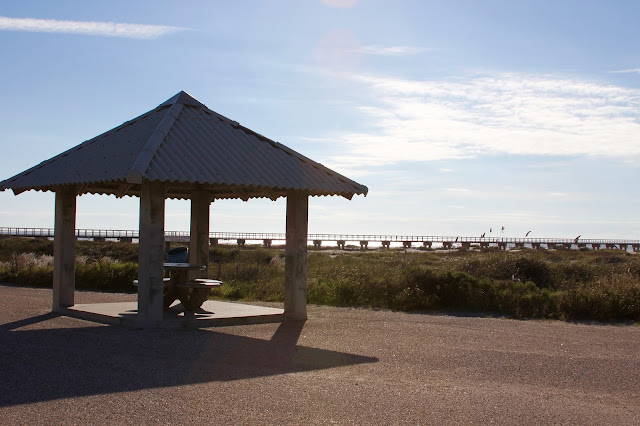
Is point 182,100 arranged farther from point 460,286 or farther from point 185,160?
point 460,286

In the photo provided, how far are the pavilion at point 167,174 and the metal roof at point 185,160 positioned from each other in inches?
0.8

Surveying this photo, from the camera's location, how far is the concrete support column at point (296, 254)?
14.0 m

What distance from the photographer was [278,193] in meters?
15.3

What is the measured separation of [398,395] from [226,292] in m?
13.0

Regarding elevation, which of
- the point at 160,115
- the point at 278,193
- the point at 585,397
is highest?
the point at 160,115

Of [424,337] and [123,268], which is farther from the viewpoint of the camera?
[123,268]

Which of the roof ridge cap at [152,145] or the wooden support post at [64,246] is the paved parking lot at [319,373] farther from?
the roof ridge cap at [152,145]

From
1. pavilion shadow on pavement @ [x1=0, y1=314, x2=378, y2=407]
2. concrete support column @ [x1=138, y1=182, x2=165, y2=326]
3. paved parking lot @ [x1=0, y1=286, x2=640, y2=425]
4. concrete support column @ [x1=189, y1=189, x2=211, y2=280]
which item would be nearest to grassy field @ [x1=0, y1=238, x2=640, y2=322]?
paved parking lot @ [x1=0, y1=286, x2=640, y2=425]

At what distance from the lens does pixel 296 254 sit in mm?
14023

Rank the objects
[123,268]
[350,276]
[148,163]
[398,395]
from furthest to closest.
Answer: [123,268]
[350,276]
[148,163]
[398,395]

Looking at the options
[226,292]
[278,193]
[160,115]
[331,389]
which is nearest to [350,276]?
[226,292]

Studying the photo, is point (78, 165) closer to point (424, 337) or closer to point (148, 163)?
point (148, 163)

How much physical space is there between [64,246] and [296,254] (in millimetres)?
4785

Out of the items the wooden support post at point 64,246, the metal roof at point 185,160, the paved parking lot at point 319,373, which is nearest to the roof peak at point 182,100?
the metal roof at point 185,160
